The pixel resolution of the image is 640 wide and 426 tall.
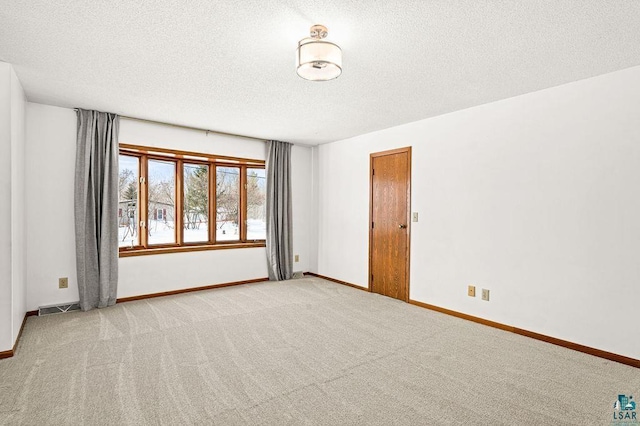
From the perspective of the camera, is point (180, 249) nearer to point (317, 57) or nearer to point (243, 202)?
point (243, 202)

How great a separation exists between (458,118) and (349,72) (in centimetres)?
177

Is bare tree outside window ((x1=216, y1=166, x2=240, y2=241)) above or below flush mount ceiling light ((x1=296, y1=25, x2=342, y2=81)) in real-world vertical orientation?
below

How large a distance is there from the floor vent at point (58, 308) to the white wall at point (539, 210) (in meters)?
4.24

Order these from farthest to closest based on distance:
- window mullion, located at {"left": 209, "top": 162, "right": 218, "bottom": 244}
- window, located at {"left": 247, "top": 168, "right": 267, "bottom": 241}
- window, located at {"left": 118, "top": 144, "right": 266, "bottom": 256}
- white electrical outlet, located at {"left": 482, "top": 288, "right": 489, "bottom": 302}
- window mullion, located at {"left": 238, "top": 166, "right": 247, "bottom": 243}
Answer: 1. window, located at {"left": 247, "top": 168, "right": 267, "bottom": 241}
2. window mullion, located at {"left": 238, "top": 166, "right": 247, "bottom": 243}
3. window mullion, located at {"left": 209, "top": 162, "right": 218, "bottom": 244}
4. window, located at {"left": 118, "top": 144, "right": 266, "bottom": 256}
5. white electrical outlet, located at {"left": 482, "top": 288, "right": 489, "bottom": 302}

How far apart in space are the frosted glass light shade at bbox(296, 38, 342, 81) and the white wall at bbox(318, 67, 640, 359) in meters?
2.23

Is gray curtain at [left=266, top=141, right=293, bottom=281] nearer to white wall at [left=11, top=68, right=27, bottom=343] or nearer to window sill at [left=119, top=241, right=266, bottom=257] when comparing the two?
window sill at [left=119, top=241, right=266, bottom=257]

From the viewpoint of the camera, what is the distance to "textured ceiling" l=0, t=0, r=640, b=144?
1991 mm

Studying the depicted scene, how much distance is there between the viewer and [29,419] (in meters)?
1.98

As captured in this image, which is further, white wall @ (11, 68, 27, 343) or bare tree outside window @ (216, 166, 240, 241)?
bare tree outside window @ (216, 166, 240, 241)

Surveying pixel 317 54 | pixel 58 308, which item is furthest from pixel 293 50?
pixel 58 308

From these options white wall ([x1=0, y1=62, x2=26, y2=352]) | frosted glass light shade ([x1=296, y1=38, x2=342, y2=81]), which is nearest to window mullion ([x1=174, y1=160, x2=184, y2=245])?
white wall ([x1=0, y1=62, x2=26, y2=352])

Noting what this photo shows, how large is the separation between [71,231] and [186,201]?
4.95 feet

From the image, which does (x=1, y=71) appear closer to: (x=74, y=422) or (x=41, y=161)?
(x=41, y=161)

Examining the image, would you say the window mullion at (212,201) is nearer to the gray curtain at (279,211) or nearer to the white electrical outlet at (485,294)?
the gray curtain at (279,211)
